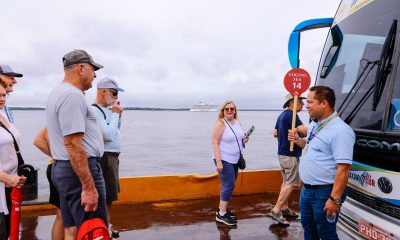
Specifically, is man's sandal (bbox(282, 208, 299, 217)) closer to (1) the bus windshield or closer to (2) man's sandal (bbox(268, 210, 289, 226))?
(2) man's sandal (bbox(268, 210, 289, 226))

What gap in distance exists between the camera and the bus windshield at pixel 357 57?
9.45ft

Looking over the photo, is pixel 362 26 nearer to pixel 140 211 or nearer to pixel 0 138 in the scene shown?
pixel 0 138

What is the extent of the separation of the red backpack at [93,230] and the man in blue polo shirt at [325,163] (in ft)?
6.21

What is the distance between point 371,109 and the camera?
285 centimetres

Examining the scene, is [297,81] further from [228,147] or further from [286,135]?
[228,147]

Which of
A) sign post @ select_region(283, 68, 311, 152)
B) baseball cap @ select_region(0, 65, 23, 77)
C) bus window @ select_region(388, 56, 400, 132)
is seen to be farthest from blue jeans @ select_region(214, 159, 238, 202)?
baseball cap @ select_region(0, 65, 23, 77)

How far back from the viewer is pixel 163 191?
5859 mm

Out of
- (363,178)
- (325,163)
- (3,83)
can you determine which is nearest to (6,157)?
(3,83)

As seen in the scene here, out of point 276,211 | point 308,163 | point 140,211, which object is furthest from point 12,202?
point 276,211

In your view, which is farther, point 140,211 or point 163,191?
point 163,191

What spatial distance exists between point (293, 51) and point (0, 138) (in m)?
3.40

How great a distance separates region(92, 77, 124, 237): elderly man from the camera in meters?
3.53

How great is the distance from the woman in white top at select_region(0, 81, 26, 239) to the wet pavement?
4.69 feet

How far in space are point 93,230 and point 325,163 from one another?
2091 millimetres
